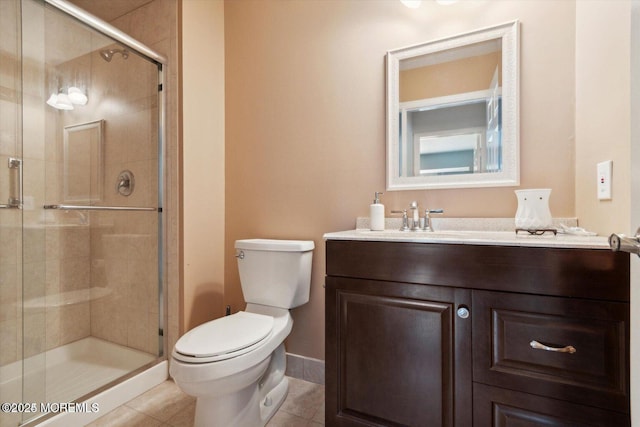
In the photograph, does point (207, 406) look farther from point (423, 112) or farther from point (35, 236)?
point (423, 112)

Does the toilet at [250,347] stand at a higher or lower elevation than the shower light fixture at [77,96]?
lower

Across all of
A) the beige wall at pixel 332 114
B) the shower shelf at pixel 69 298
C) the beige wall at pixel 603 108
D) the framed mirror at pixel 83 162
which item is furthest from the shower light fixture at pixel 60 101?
the beige wall at pixel 603 108

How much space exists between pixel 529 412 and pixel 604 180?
2.56ft

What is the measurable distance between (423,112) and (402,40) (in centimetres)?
39

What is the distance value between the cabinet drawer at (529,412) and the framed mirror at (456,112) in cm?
83

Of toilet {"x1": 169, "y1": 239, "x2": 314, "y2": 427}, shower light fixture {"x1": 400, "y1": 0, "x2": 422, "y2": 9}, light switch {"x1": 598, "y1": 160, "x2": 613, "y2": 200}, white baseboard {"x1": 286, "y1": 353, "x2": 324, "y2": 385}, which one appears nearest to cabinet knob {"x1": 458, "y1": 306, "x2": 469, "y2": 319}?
light switch {"x1": 598, "y1": 160, "x2": 613, "y2": 200}

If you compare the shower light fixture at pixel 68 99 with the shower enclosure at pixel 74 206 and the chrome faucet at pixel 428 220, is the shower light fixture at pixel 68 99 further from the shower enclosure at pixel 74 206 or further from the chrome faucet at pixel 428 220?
the chrome faucet at pixel 428 220

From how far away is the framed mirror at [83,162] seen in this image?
63.2 inches

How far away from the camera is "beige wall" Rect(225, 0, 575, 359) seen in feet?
3.98

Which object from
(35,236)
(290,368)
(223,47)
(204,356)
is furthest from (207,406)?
(223,47)

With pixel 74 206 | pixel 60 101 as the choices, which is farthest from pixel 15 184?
pixel 60 101

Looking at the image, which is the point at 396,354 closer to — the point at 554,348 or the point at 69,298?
the point at 554,348

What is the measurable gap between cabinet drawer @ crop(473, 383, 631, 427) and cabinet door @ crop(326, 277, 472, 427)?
41 millimetres

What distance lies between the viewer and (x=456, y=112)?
1.37m
